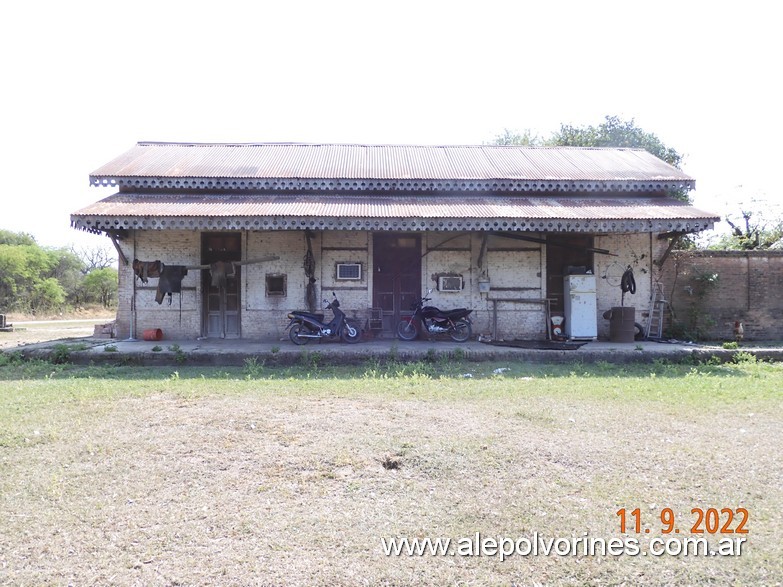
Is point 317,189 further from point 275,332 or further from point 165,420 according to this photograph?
point 165,420

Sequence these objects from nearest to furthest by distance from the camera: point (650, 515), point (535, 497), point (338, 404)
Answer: point (650, 515), point (535, 497), point (338, 404)

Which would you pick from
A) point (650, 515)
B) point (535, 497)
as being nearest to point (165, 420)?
point (535, 497)

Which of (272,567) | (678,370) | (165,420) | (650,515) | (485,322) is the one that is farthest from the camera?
(485,322)

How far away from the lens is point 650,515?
300cm

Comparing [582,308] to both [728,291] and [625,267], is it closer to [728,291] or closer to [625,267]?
[625,267]

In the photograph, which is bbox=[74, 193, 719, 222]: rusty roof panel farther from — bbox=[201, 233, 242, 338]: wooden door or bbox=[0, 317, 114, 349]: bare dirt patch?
bbox=[0, 317, 114, 349]: bare dirt patch

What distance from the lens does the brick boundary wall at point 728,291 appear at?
11266mm

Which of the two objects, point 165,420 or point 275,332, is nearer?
point 165,420

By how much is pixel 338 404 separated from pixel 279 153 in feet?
32.2

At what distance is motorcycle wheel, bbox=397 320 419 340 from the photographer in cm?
1051

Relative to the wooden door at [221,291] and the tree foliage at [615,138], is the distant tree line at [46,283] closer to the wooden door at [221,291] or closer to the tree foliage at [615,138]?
the wooden door at [221,291]

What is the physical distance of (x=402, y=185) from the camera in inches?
454

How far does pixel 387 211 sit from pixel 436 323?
2.61 metres

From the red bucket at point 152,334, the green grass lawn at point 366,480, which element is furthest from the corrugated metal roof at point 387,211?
the green grass lawn at point 366,480
